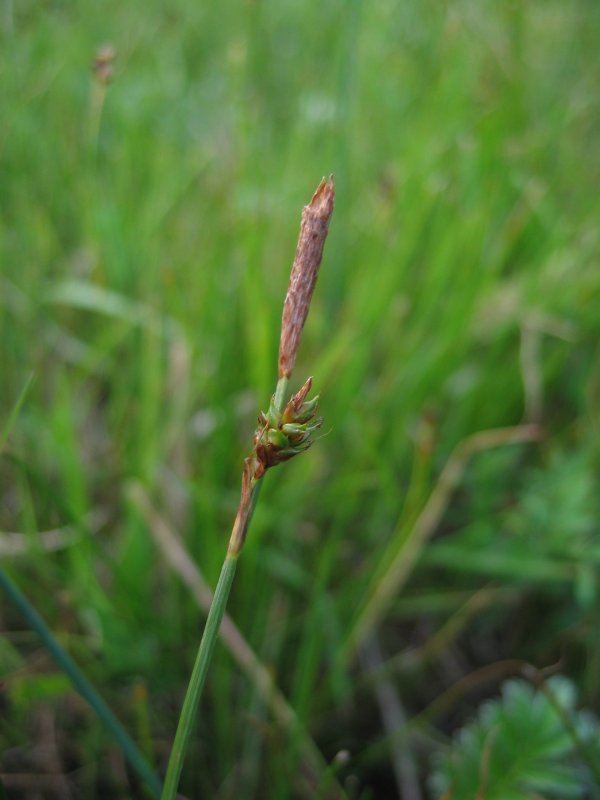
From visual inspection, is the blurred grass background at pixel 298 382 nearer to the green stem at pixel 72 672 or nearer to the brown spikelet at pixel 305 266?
the green stem at pixel 72 672

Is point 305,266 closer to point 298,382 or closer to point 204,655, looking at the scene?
A: point 204,655

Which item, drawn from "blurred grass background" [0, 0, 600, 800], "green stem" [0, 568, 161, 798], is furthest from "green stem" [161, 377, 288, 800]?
"blurred grass background" [0, 0, 600, 800]

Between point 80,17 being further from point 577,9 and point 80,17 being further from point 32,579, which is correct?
point 32,579

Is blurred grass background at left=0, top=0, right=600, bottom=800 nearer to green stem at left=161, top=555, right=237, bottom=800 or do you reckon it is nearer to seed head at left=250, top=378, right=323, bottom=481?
green stem at left=161, top=555, right=237, bottom=800

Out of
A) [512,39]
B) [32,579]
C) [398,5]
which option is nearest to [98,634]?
[32,579]

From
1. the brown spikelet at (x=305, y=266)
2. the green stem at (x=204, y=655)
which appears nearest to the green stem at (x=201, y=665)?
the green stem at (x=204, y=655)
